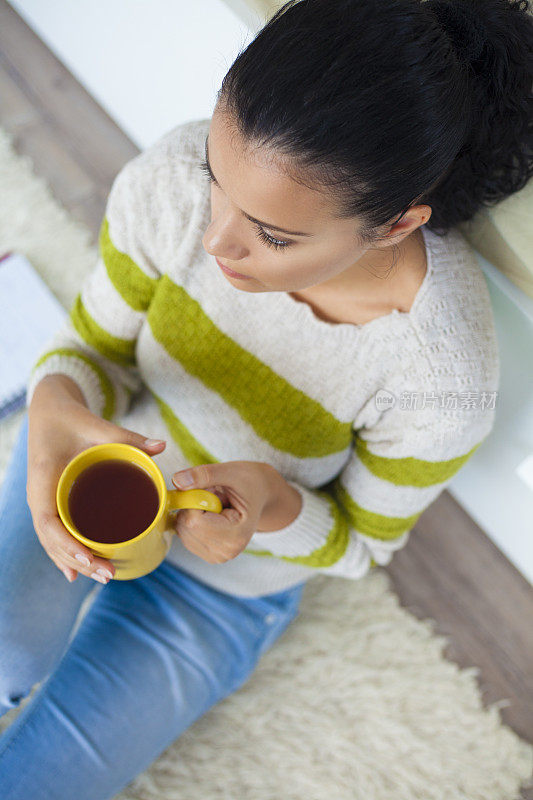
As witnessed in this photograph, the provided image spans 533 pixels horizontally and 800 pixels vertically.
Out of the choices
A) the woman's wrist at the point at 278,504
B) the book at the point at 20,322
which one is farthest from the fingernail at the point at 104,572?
the book at the point at 20,322

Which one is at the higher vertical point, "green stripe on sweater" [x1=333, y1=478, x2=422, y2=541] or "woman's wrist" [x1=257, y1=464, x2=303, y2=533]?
"woman's wrist" [x1=257, y1=464, x2=303, y2=533]

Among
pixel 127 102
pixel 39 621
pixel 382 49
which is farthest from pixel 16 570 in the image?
pixel 127 102

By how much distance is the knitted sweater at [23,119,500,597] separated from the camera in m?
0.75

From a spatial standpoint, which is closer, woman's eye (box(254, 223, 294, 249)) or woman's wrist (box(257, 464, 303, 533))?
woman's eye (box(254, 223, 294, 249))

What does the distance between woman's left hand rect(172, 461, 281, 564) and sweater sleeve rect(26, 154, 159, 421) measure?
0.28 meters

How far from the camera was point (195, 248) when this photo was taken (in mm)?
804

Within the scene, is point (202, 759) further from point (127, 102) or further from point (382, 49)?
point (127, 102)

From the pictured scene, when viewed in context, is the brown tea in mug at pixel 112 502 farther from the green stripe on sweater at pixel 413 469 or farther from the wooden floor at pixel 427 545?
the wooden floor at pixel 427 545

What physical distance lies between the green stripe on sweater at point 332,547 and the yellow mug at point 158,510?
28 cm

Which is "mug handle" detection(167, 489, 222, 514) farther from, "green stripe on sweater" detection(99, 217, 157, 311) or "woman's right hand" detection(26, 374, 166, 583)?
"green stripe on sweater" detection(99, 217, 157, 311)

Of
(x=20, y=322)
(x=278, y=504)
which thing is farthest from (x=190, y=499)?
(x=20, y=322)

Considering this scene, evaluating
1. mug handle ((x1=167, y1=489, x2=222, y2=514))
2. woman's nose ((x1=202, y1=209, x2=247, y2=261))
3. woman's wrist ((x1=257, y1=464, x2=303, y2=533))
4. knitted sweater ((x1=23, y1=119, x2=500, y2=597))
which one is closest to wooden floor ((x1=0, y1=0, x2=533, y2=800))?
knitted sweater ((x1=23, y1=119, x2=500, y2=597))

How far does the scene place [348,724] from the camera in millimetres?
1248

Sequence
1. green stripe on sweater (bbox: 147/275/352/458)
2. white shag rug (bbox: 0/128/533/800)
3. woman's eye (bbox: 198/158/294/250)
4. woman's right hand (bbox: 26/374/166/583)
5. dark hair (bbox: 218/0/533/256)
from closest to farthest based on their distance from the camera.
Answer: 1. dark hair (bbox: 218/0/533/256)
2. woman's eye (bbox: 198/158/294/250)
3. woman's right hand (bbox: 26/374/166/583)
4. green stripe on sweater (bbox: 147/275/352/458)
5. white shag rug (bbox: 0/128/533/800)
